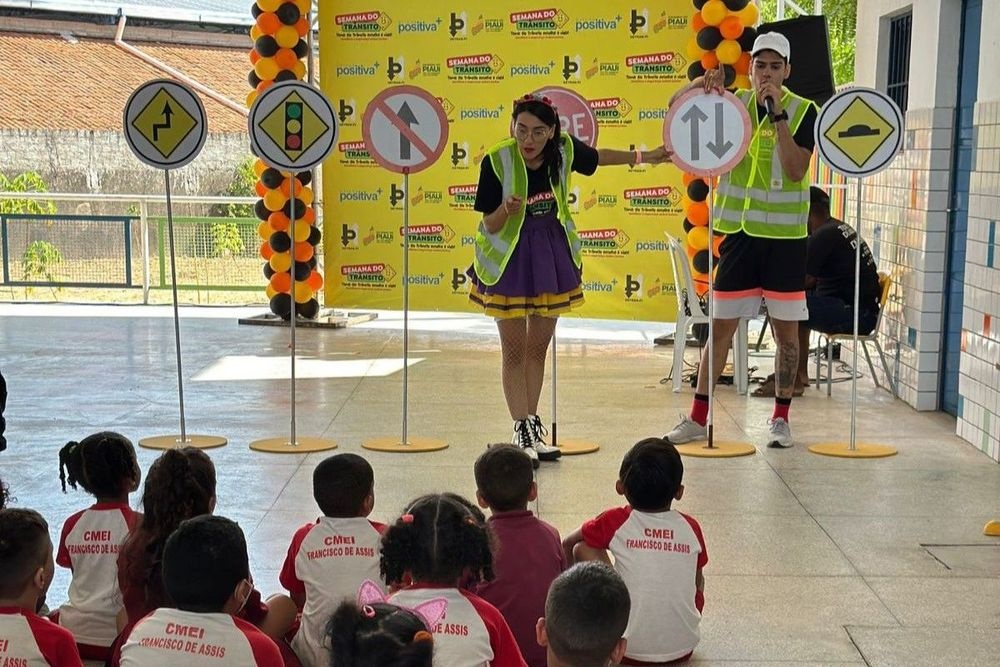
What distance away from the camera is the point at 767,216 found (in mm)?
6957

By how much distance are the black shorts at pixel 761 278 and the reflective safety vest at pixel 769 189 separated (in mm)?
64

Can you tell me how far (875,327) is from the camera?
8562 mm

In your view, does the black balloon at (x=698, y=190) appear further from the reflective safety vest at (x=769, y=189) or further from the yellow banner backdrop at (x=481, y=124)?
the reflective safety vest at (x=769, y=189)

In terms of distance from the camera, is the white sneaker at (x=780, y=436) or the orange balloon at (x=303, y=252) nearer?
the white sneaker at (x=780, y=436)

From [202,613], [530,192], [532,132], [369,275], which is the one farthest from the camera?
[369,275]

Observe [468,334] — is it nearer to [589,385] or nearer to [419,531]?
[589,385]

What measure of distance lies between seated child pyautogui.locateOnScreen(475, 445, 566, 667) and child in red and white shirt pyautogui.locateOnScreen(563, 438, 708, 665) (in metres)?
0.20

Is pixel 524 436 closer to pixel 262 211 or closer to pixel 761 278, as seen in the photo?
pixel 761 278

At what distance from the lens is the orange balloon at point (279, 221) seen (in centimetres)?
1154

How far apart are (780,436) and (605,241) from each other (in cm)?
437

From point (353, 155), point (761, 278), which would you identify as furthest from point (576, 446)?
point (353, 155)

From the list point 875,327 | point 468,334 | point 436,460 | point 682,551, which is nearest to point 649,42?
point 468,334

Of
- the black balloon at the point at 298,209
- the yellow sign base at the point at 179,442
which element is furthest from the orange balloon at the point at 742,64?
the yellow sign base at the point at 179,442

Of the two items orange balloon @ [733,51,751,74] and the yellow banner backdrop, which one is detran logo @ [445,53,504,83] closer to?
the yellow banner backdrop
